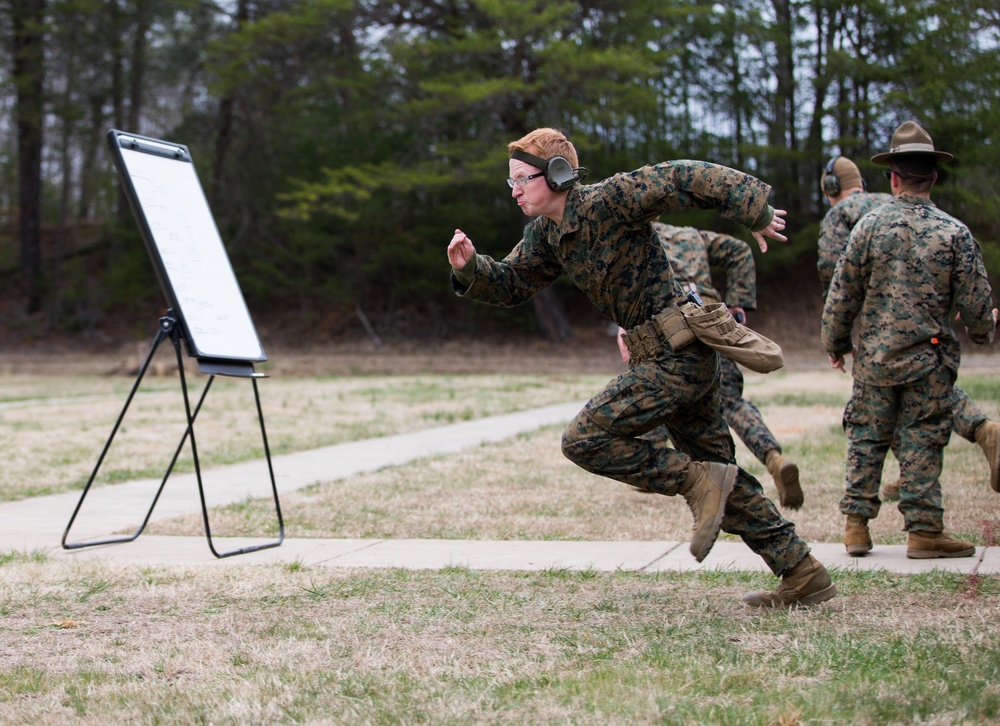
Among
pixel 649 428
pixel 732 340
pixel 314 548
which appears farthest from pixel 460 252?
pixel 314 548

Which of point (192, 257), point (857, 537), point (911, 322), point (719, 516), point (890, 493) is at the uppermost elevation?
point (192, 257)

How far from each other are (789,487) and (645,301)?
9.74ft

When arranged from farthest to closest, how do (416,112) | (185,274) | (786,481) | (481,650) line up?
1. (416,112)
2. (786,481)
3. (185,274)
4. (481,650)

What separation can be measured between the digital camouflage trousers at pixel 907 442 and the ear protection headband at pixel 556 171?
231 centimetres

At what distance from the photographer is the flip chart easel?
626cm

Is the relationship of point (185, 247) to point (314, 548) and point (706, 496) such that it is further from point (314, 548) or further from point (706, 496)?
point (706, 496)

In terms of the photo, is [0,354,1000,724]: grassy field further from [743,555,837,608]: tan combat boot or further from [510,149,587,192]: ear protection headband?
[510,149,587,192]: ear protection headband

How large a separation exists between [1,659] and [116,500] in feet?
14.0

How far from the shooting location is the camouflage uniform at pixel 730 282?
7281mm

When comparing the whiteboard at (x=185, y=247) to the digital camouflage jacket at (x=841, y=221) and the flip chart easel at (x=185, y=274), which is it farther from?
the digital camouflage jacket at (x=841, y=221)

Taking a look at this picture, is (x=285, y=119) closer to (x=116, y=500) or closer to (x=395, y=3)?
(x=395, y=3)

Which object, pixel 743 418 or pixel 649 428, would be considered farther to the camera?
pixel 743 418

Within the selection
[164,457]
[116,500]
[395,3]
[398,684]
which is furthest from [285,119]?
[398,684]

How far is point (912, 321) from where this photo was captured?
554cm
